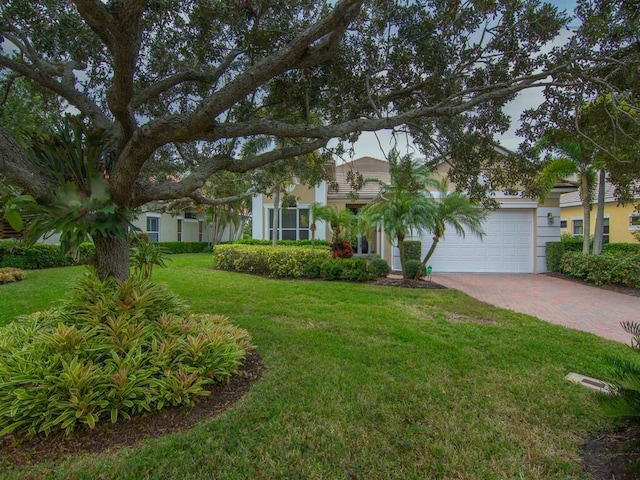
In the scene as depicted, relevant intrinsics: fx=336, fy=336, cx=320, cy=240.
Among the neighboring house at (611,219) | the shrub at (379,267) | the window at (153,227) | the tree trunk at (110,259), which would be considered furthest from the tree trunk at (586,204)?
the window at (153,227)

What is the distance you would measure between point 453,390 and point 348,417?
4.53 feet

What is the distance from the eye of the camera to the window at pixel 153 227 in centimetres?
2394

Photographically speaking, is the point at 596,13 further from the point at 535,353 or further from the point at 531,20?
the point at 535,353

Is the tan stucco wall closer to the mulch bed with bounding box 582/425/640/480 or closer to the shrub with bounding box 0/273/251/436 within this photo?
the mulch bed with bounding box 582/425/640/480

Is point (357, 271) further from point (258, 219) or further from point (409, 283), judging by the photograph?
point (258, 219)

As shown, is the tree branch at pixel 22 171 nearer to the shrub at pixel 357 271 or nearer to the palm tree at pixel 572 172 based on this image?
the shrub at pixel 357 271

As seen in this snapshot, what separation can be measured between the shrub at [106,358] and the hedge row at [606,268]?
12003mm

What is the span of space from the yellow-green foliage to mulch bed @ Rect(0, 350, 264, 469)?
8309 mm

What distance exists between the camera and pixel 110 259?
450 centimetres

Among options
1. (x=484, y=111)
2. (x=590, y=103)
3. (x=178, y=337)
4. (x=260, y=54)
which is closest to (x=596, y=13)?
(x=590, y=103)

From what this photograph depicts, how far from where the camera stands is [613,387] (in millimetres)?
2879

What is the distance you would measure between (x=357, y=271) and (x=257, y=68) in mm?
8478

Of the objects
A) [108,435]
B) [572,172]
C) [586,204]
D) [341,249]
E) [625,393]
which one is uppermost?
[572,172]

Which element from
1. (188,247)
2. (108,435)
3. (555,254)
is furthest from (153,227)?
(555,254)
